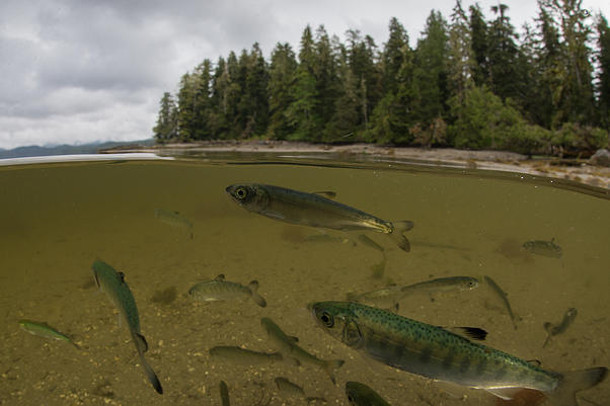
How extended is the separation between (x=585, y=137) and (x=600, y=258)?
13324 mm

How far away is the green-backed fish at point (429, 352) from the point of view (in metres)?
2.19

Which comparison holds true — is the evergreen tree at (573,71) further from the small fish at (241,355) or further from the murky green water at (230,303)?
the small fish at (241,355)

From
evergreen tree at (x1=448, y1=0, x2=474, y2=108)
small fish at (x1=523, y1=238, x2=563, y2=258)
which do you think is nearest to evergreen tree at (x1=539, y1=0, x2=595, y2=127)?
evergreen tree at (x1=448, y1=0, x2=474, y2=108)

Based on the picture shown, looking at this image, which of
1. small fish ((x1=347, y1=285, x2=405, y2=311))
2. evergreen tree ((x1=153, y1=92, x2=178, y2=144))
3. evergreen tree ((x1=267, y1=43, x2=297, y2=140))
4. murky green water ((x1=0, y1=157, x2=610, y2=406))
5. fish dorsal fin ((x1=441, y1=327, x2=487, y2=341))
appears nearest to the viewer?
fish dorsal fin ((x1=441, y1=327, x2=487, y2=341))

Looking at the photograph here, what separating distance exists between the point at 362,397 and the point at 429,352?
0.66 metres

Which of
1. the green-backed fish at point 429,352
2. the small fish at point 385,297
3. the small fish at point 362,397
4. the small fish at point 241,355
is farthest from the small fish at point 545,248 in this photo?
the small fish at point 362,397

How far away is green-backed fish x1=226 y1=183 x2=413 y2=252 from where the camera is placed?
2.69 metres

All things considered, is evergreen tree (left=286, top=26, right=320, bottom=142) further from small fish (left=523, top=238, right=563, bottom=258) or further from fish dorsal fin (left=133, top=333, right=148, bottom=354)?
fish dorsal fin (left=133, top=333, right=148, bottom=354)

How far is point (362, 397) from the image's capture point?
2.44m

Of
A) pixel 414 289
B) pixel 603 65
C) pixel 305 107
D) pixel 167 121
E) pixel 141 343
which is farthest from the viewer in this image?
pixel 167 121

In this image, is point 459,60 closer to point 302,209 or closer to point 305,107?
point 305,107

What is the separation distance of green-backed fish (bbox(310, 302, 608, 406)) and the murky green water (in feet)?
0.50

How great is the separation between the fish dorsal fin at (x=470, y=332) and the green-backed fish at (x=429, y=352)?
0.09ft

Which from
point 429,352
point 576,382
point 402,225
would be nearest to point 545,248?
point 576,382
